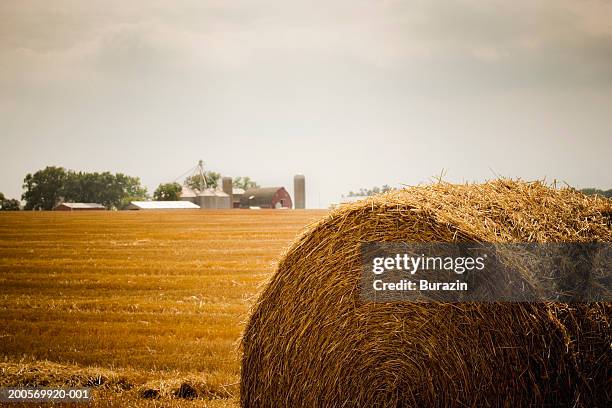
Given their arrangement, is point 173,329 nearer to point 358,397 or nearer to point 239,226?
point 358,397

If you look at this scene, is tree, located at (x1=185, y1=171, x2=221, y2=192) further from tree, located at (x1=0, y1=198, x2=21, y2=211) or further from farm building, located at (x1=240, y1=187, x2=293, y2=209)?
tree, located at (x1=0, y1=198, x2=21, y2=211)

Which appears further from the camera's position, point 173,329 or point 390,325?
A: point 173,329

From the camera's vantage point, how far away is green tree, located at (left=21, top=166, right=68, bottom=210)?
43.3 meters

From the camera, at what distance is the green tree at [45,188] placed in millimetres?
43281

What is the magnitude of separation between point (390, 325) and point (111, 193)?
53477mm

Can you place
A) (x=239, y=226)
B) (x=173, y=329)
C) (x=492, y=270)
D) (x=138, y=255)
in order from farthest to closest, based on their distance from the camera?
(x=239, y=226) < (x=138, y=255) < (x=173, y=329) < (x=492, y=270)

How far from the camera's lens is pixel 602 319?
4.67m

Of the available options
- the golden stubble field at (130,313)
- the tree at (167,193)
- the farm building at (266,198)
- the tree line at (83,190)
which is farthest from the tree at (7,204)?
the farm building at (266,198)

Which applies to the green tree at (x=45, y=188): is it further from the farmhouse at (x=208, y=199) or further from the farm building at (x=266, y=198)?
the farm building at (x=266, y=198)

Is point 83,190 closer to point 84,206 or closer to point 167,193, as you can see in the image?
point 84,206

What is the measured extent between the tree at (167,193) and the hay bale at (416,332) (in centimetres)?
6173

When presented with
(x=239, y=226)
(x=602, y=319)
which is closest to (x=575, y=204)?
(x=602, y=319)

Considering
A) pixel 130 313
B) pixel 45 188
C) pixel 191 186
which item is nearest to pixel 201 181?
pixel 191 186

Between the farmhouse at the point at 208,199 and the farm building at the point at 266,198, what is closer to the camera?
the farmhouse at the point at 208,199
